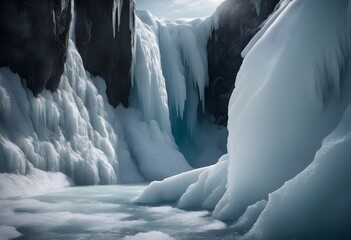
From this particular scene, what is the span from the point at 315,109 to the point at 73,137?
11142 millimetres

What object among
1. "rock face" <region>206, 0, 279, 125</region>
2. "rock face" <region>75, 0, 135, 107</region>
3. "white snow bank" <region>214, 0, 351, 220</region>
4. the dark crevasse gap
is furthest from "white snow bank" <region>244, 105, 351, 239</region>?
"rock face" <region>206, 0, 279, 125</region>

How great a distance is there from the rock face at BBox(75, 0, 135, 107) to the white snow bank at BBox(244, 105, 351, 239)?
1498 cm

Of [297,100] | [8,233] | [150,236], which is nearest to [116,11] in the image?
[297,100]

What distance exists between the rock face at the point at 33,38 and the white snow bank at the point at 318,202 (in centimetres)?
1142

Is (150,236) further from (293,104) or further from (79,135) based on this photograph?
(79,135)

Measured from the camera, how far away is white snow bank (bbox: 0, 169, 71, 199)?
32.7 feet

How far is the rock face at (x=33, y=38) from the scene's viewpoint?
12.4 metres

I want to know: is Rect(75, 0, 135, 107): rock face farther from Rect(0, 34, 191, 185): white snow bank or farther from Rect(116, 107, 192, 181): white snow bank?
Rect(116, 107, 192, 181): white snow bank

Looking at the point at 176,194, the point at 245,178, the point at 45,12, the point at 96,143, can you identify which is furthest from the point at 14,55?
the point at 245,178

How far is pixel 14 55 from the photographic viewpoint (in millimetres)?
12750

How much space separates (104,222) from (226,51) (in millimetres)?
22870

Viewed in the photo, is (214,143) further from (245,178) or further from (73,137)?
(245,178)

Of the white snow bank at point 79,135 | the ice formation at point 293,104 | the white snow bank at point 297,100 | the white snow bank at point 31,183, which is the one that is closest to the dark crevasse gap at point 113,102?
the white snow bank at point 79,135

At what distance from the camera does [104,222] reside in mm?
5703
